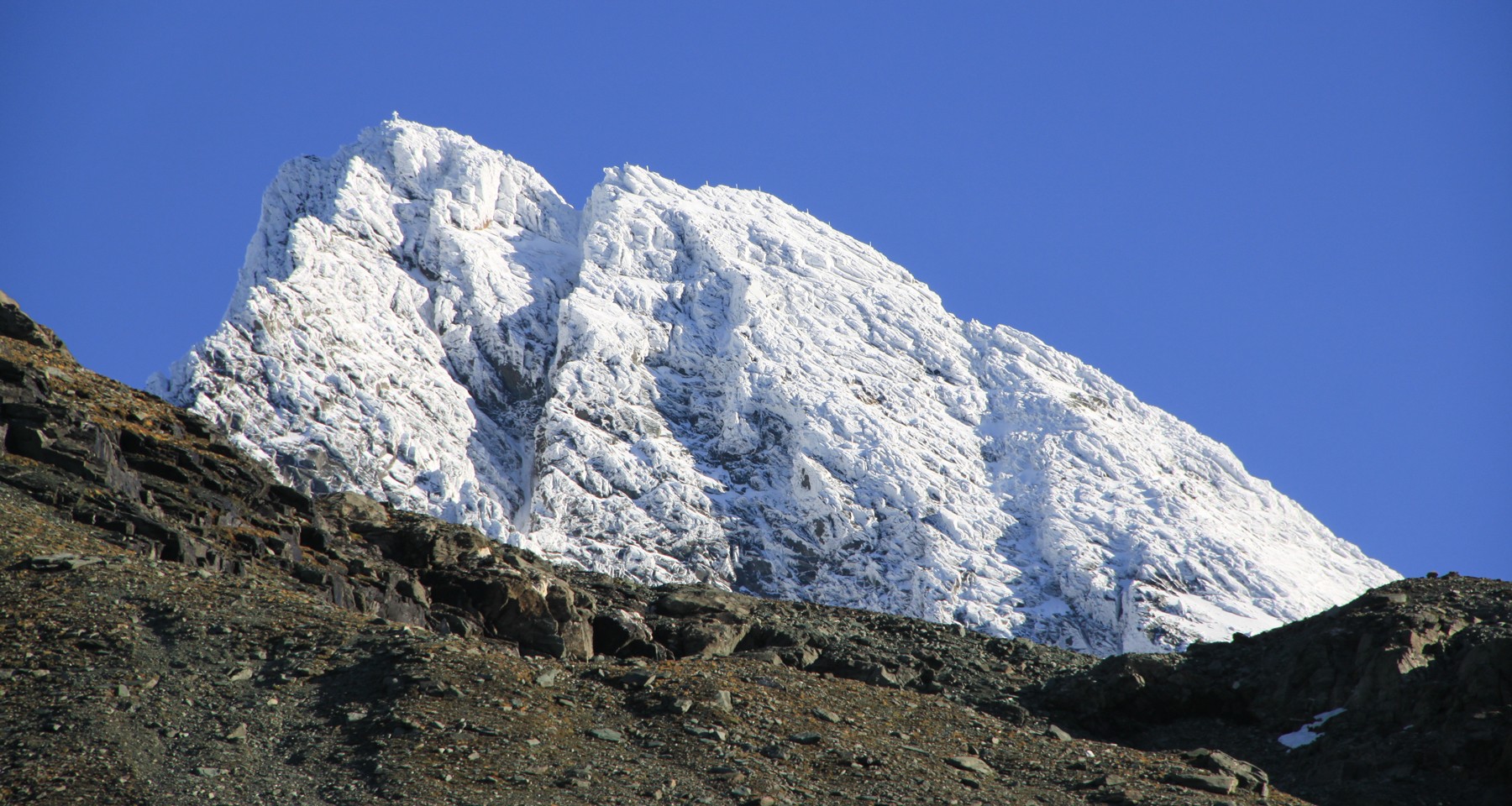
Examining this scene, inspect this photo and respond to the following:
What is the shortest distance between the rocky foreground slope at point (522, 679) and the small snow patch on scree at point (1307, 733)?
0.39 ft

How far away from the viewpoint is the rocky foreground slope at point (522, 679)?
71.6 ft

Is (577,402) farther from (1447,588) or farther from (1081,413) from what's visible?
(1447,588)

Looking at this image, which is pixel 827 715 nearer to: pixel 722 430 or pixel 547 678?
pixel 547 678

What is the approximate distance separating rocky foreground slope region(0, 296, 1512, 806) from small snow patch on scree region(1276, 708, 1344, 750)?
0.12m

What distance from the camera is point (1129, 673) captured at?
120ft

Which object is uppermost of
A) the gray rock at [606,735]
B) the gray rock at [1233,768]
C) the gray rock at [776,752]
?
the gray rock at [1233,768]

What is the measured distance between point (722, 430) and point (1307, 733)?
5749 inches

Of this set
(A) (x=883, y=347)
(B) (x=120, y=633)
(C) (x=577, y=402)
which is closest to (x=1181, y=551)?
(A) (x=883, y=347)

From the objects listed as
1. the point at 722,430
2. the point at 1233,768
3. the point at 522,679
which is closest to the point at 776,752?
the point at 522,679

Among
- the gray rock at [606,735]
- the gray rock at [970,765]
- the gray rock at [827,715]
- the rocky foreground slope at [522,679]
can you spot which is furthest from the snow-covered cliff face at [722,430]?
the gray rock at [606,735]

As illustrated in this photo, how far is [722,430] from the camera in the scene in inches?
7003

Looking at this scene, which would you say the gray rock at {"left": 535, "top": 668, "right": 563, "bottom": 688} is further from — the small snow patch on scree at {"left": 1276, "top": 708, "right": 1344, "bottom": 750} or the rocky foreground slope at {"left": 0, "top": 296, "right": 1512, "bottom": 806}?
the small snow patch on scree at {"left": 1276, "top": 708, "right": 1344, "bottom": 750}

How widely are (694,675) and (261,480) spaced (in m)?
15.6

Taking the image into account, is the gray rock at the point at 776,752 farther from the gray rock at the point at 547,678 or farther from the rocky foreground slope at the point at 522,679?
the gray rock at the point at 547,678
